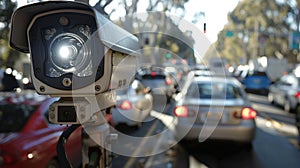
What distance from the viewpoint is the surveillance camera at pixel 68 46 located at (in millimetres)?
1606

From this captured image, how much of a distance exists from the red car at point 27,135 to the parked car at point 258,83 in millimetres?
19884

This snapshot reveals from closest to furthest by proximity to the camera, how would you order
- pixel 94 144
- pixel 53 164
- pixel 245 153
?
pixel 94 144
pixel 53 164
pixel 245 153

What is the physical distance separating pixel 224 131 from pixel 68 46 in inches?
187

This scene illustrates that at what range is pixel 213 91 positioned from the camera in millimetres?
6500

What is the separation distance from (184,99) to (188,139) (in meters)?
0.76

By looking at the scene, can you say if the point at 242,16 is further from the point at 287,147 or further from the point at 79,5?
the point at 79,5

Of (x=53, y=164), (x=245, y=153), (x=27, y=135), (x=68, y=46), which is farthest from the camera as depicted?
(x=245, y=153)

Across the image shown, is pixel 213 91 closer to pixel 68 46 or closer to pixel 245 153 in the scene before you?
pixel 245 153

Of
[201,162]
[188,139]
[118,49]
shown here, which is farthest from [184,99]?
[118,49]

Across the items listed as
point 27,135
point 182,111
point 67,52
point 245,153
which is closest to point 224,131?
point 245,153

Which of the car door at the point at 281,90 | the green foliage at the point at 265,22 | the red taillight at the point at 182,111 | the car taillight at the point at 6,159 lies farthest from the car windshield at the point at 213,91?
the green foliage at the point at 265,22

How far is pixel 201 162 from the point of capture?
216 inches

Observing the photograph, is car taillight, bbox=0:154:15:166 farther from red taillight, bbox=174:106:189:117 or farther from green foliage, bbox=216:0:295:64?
green foliage, bbox=216:0:295:64

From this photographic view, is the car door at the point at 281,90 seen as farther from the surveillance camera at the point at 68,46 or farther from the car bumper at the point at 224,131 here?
the surveillance camera at the point at 68,46
